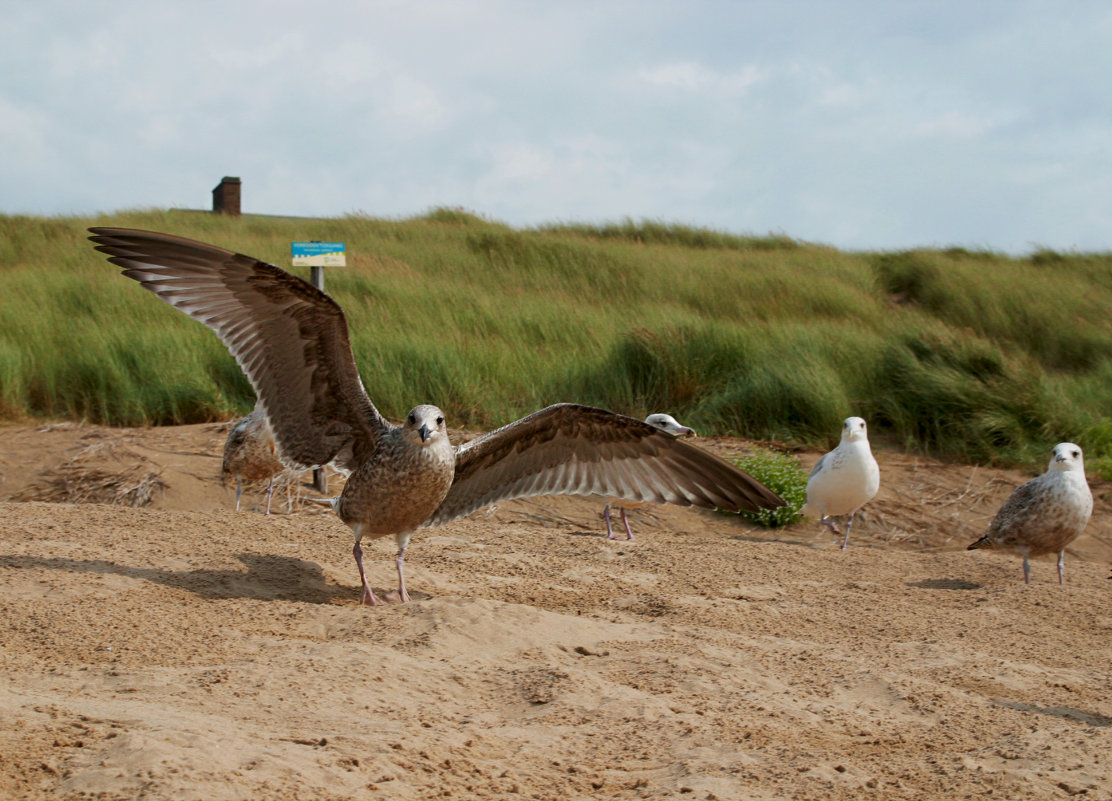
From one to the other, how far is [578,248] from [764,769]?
13944mm

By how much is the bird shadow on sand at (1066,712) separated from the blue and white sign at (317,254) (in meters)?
5.27

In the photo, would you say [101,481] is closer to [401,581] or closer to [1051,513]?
[401,581]

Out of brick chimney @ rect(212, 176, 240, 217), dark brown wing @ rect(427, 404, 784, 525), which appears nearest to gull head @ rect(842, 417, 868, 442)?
dark brown wing @ rect(427, 404, 784, 525)

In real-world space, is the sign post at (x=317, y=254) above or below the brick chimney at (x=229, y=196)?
below

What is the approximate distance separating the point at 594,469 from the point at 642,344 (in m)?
5.61

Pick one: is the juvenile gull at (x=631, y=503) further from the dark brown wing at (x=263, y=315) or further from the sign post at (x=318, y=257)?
the dark brown wing at (x=263, y=315)

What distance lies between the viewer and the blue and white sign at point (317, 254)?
747 cm

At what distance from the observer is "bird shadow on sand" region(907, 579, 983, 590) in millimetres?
5495

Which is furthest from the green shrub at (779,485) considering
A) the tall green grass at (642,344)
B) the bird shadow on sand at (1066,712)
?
the bird shadow on sand at (1066,712)

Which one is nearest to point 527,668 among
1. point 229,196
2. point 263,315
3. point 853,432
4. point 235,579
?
point 235,579

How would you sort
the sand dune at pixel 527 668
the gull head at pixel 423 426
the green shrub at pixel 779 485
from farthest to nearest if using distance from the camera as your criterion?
the green shrub at pixel 779 485 < the gull head at pixel 423 426 < the sand dune at pixel 527 668

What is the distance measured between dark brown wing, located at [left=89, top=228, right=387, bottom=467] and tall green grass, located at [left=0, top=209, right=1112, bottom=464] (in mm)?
4619

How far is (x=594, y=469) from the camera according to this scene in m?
4.95

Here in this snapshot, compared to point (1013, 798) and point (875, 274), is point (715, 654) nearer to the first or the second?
point (1013, 798)
